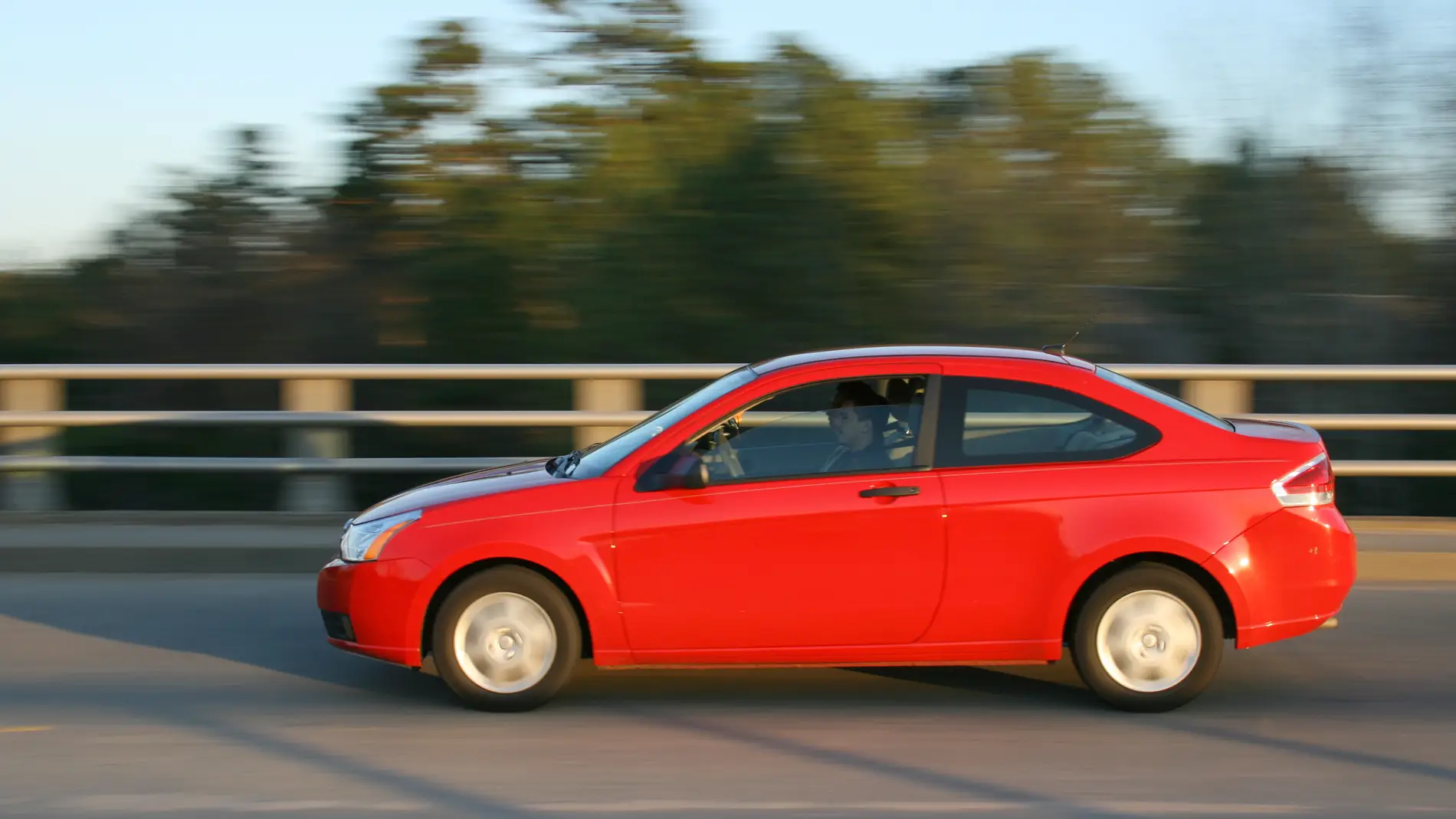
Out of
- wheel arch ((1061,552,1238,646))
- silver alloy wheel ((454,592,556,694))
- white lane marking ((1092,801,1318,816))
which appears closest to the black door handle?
wheel arch ((1061,552,1238,646))

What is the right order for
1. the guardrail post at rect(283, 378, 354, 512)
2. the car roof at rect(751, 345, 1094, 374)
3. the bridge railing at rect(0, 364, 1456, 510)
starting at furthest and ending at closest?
the guardrail post at rect(283, 378, 354, 512) < the bridge railing at rect(0, 364, 1456, 510) < the car roof at rect(751, 345, 1094, 374)

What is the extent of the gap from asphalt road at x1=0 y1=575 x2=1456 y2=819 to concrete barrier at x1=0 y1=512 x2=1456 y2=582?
143 centimetres

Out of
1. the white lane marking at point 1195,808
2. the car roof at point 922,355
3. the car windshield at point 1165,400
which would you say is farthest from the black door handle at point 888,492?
the white lane marking at point 1195,808

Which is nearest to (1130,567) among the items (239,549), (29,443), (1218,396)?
(1218,396)

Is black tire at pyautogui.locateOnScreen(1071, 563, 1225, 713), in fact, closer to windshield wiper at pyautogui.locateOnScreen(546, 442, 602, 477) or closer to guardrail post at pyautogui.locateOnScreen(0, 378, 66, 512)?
windshield wiper at pyautogui.locateOnScreen(546, 442, 602, 477)

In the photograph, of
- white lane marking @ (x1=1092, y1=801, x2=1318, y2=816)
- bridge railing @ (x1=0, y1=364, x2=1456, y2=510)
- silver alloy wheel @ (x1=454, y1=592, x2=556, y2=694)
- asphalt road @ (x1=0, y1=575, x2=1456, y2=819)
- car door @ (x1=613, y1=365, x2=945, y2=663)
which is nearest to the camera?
white lane marking @ (x1=1092, y1=801, x2=1318, y2=816)

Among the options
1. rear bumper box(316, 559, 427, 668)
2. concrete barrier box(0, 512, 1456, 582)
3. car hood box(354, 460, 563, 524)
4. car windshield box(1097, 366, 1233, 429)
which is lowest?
concrete barrier box(0, 512, 1456, 582)

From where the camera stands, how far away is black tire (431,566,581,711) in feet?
20.5

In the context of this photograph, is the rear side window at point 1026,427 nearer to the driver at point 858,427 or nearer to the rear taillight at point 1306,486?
the driver at point 858,427

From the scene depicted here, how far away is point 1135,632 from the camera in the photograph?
6.27 meters

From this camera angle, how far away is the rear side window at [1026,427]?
6.30m

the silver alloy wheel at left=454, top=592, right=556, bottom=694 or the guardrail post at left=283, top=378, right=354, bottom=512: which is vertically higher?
the guardrail post at left=283, top=378, right=354, bottom=512

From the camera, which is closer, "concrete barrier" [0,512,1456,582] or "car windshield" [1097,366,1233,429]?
"car windshield" [1097,366,1233,429]

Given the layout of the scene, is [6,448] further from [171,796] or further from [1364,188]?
[1364,188]
